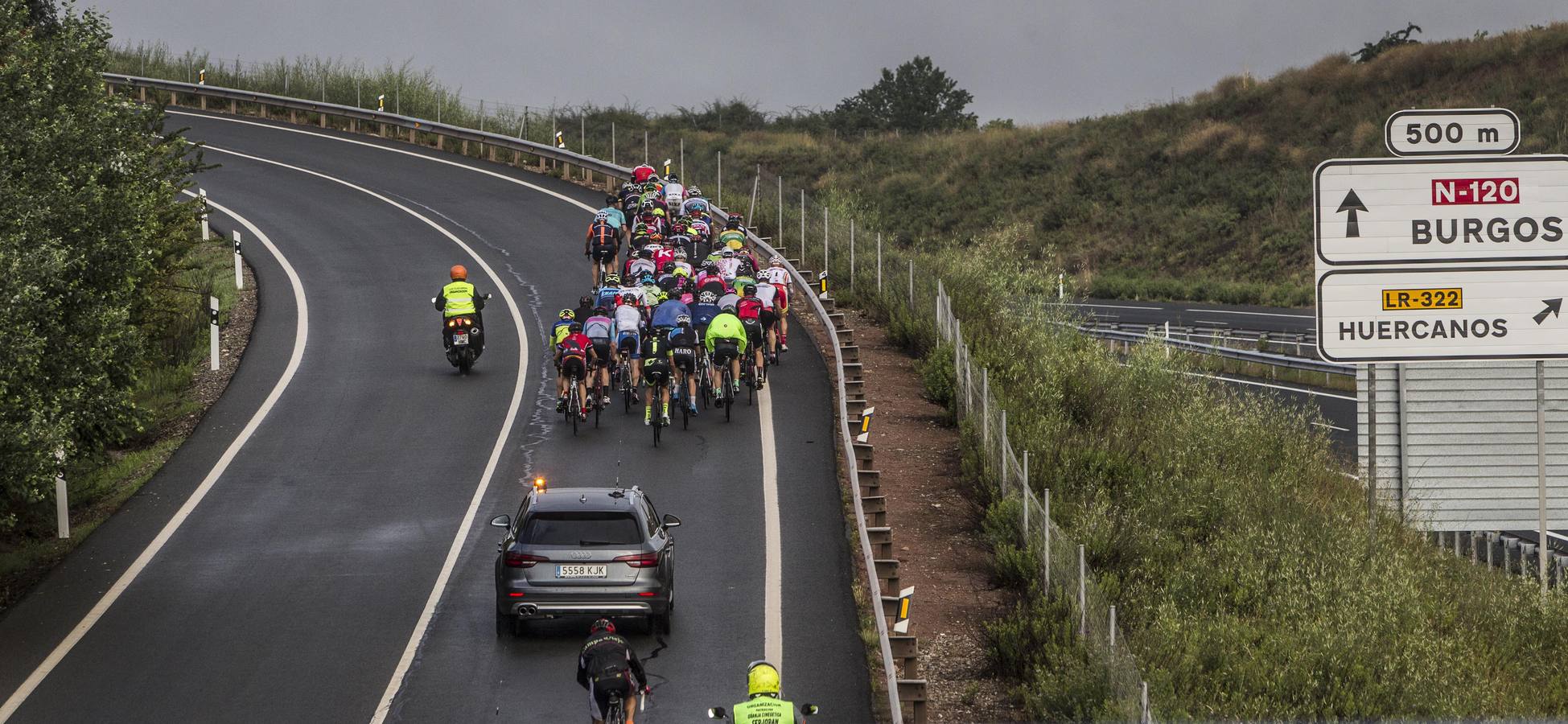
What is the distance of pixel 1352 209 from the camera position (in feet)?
70.4

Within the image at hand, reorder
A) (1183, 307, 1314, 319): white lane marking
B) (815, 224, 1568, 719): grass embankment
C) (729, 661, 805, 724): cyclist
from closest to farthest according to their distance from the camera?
(729, 661, 805, 724): cyclist < (815, 224, 1568, 719): grass embankment < (1183, 307, 1314, 319): white lane marking

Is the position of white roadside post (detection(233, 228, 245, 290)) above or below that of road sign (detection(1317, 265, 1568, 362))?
above

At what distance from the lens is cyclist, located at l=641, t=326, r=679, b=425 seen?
22673mm

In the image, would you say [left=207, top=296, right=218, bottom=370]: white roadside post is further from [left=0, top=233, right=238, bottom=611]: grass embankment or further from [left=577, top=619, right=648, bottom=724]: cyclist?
[left=577, top=619, right=648, bottom=724]: cyclist

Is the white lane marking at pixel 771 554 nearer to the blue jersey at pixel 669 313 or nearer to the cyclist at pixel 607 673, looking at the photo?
the blue jersey at pixel 669 313

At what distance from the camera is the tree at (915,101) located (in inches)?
4124

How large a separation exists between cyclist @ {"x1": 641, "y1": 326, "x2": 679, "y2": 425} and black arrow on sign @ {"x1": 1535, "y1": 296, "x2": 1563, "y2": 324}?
11379mm

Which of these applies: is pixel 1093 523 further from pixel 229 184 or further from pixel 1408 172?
pixel 229 184

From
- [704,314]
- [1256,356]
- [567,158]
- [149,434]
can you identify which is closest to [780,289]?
[704,314]

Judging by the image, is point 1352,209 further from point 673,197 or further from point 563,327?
point 673,197

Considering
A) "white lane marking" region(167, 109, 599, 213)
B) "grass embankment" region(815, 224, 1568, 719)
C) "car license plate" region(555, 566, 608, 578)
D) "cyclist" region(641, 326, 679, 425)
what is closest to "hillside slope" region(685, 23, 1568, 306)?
"white lane marking" region(167, 109, 599, 213)

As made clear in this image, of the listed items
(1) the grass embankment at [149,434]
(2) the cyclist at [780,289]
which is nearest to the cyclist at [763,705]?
(1) the grass embankment at [149,434]

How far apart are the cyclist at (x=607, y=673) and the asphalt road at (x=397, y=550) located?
4.66 ft

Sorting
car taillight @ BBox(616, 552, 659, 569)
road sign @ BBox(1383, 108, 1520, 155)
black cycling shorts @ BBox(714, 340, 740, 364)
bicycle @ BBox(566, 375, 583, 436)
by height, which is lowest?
car taillight @ BBox(616, 552, 659, 569)
